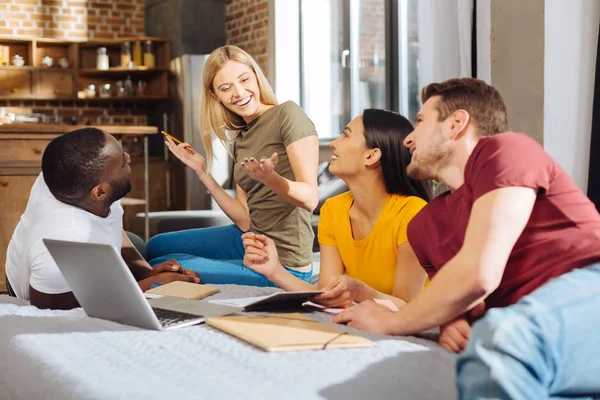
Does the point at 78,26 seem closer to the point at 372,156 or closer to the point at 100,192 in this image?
the point at 100,192

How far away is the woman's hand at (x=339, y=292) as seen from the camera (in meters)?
1.81

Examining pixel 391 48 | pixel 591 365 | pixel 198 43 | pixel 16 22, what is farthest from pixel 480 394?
pixel 16 22

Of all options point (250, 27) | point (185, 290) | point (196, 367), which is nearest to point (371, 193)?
point (185, 290)

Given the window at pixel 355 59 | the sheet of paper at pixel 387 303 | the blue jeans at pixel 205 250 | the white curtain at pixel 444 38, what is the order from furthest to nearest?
the window at pixel 355 59 < the white curtain at pixel 444 38 < the blue jeans at pixel 205 250 < the sheet of paper at pixel 387 303

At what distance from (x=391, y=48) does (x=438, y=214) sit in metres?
4.29

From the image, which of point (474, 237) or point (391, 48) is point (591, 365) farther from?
point (391, 48)

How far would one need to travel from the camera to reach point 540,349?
106cm

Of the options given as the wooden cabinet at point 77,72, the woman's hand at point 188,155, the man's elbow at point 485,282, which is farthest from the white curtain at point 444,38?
the wooden cabinet at point 77,72

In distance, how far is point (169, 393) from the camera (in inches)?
45.2

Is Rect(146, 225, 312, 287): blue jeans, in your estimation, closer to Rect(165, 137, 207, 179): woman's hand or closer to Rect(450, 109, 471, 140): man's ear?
Rect(165, 137, 207, 179): woman's hand

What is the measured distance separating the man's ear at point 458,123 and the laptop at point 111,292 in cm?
63

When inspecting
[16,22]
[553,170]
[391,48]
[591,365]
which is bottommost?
[591,365]

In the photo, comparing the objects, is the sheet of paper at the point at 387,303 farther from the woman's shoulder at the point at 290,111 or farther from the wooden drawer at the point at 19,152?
the wooden drawer at the point at 19,152

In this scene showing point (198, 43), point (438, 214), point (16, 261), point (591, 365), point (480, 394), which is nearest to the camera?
point (480, 394)
